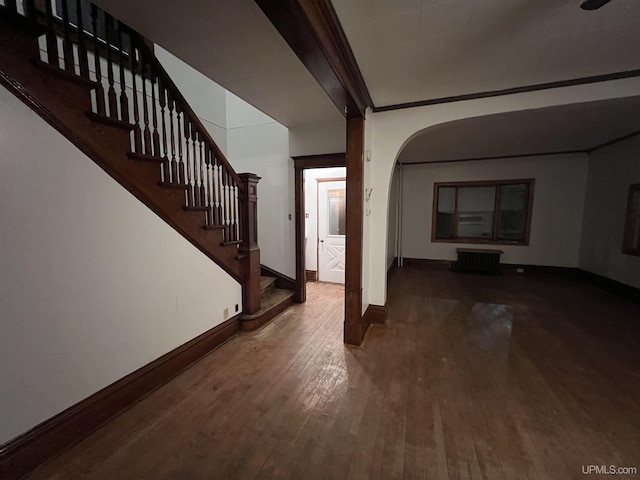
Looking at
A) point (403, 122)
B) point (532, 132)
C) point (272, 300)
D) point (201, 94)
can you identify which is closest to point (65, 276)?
point (272, 300)

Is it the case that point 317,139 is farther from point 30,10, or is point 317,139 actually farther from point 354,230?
point 30,10

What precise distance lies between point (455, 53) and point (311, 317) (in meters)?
3.15

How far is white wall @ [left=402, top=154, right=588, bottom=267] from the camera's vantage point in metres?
5.49

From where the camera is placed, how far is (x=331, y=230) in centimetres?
532

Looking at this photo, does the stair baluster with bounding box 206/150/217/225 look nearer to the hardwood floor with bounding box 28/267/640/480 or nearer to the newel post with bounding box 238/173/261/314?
the newel post with bounding box 238/173/261/314

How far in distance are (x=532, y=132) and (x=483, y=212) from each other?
8.03ft

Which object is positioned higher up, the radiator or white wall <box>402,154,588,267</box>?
white wall <box>402,154,588,267</box>

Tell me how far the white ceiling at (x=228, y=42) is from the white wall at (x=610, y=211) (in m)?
5.20

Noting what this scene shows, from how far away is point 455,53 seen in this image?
6.61ft

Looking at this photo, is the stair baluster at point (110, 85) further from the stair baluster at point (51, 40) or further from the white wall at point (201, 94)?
the white wall at point (201, 94)

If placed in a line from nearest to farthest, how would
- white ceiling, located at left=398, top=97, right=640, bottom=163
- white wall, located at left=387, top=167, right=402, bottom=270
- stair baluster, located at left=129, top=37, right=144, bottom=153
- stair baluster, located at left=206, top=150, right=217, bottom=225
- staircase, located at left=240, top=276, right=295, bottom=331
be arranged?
stair baluster, located at left=129, top=37, right=144, bottom=153 → stair baluster, located at left=206, top=150, right=217, bottom=225 → white ceiling, located at left=398, top=97, right=640, bottom=163 → staircase, located at left=240, top=276, right=295, bottom=331 → white wall, located at left=387, top=167, right=402, bottom=270

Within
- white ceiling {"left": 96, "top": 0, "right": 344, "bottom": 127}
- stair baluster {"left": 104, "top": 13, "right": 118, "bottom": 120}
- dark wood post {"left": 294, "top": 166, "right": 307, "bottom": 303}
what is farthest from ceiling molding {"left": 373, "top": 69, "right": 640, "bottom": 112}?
stair baluster {"left": 104, "top": 13, "right": 118, "bottom": 120}

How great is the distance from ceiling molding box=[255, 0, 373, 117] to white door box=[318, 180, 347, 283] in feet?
9.33

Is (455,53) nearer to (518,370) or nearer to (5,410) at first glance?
(518,370)
